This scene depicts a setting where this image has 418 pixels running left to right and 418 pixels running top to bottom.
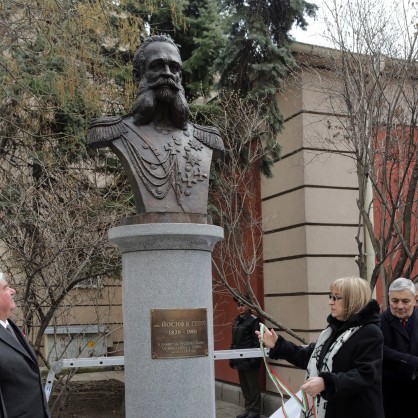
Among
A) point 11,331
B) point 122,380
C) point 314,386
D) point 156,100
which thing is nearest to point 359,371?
point 314,386

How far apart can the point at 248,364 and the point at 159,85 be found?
5872 mm

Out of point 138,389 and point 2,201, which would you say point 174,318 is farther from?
point 2,201

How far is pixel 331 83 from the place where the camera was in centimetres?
925

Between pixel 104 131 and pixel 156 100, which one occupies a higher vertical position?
pixel 156 100

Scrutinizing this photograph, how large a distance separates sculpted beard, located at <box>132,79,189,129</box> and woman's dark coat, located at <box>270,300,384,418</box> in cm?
246

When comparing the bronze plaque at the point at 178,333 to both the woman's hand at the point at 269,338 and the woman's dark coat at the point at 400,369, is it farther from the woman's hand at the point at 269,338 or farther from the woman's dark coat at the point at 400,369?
the woman's dark coat at the point at 400,369

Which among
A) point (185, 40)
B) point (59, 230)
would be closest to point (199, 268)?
point (59, 230)

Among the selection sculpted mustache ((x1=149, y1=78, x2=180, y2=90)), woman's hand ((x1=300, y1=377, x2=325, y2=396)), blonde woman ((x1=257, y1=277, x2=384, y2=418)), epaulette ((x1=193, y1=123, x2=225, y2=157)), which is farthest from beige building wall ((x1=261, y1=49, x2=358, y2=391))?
woman's hand ((x1=300, y1=377, x2=325, y2=396))

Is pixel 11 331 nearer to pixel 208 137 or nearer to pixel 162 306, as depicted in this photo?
pixel 162 306

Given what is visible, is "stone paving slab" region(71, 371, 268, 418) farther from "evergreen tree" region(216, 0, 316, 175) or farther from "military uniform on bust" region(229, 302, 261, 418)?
"evergreen tree" region(216, 0, 316, 175)

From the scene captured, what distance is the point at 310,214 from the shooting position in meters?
9.91

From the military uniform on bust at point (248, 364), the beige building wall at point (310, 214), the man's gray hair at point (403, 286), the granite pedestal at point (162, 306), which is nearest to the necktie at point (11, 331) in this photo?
the granite pedestal at point (162, 306)

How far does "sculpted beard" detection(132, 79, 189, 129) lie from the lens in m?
5.23

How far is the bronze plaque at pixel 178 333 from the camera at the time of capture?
4812mm
